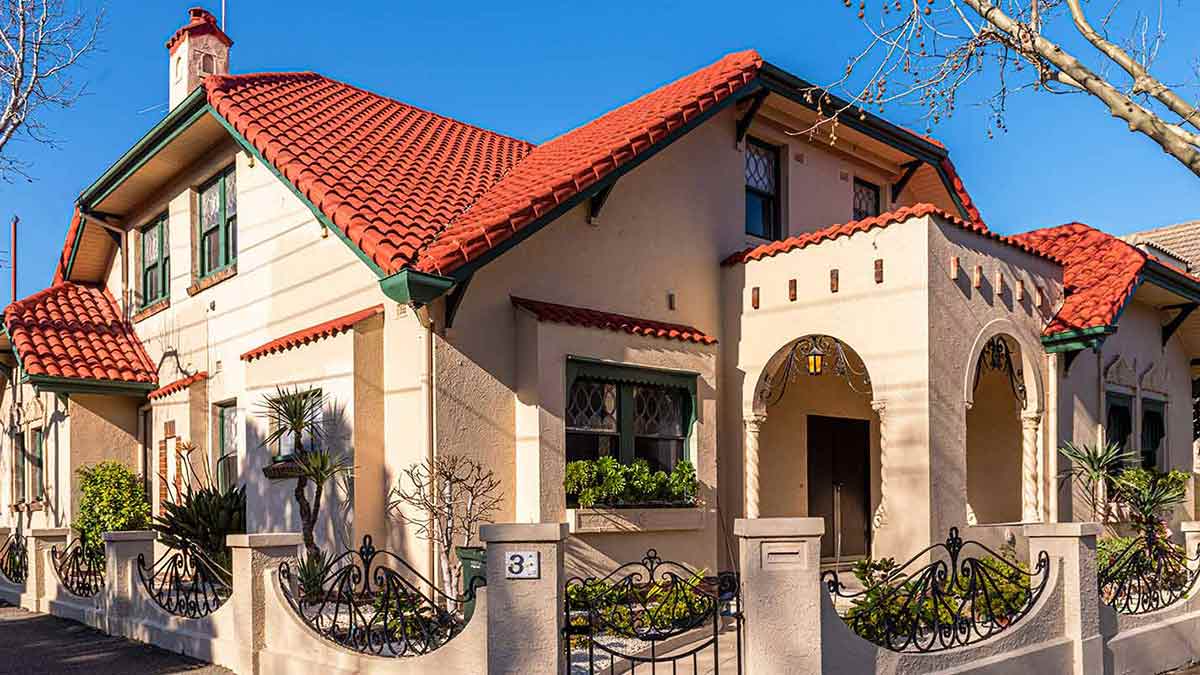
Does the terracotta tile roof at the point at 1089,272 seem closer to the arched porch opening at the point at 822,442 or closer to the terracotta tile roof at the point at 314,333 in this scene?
the arched porch opening at the point at 822,442

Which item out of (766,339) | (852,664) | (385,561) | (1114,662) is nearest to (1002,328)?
(766,339)

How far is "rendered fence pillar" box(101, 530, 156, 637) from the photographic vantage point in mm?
10656

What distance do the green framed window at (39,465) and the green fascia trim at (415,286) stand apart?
1023 cm

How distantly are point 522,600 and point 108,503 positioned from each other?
10.1m

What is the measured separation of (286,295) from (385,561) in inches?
145

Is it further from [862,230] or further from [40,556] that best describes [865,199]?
[40,556]

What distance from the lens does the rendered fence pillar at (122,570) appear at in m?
10.7

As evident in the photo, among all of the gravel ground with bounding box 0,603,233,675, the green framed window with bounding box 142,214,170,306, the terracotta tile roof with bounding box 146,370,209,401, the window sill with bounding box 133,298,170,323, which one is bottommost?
the gravel ground with bounding box 0,603,233,675

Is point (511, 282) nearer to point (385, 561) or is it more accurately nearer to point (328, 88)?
point (385, 561)

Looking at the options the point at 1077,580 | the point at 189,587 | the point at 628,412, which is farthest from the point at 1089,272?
the point at 189,587

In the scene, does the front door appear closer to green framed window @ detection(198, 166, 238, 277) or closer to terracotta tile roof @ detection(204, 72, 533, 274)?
terracotta tile roof @ detection(204, 72, 533, 274)

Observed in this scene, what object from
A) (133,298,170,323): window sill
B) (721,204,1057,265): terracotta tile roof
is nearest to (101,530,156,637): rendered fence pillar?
(133,298,170,323): window sill

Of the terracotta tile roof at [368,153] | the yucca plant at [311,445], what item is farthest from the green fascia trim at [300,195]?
the yucca plant at [311,445]

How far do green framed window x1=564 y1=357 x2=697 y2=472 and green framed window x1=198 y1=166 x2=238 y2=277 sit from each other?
5530mm
